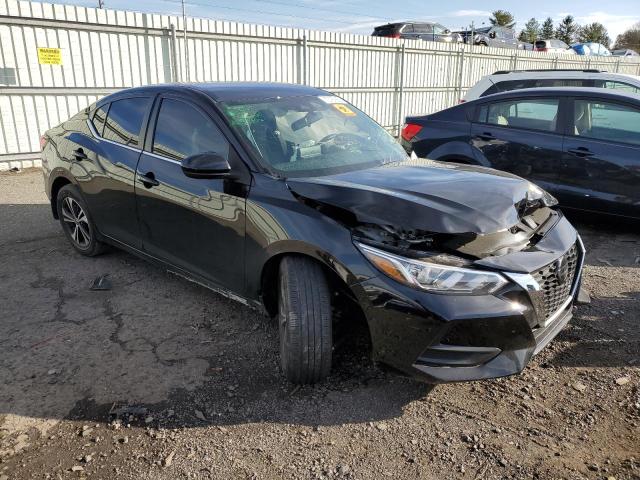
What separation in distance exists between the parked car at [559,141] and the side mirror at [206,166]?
391 cm

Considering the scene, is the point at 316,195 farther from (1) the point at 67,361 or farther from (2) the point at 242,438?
(1) the point at 67,361

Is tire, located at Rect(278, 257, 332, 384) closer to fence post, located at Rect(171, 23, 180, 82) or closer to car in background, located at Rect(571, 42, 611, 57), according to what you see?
fence post, located at Rect(171, 23, 180, 82)

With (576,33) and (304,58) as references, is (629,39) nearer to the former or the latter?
(576,33)

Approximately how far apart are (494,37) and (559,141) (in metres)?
24.5

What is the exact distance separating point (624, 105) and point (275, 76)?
8.32 metres

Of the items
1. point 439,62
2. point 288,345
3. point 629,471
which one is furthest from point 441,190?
point 439,62

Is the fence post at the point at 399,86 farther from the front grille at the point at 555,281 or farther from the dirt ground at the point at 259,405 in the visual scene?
the front grille at the point at 555,281

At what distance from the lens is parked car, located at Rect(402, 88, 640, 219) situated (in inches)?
211

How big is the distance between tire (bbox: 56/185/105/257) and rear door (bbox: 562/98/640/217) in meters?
4.96

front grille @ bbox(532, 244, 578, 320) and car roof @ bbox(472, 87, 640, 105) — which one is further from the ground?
car roof @ bbox(472, 87, 640, 105)

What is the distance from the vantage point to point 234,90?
3.81 metres

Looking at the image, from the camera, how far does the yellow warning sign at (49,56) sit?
905cm

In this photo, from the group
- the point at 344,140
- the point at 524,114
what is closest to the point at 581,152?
the point at 524,114

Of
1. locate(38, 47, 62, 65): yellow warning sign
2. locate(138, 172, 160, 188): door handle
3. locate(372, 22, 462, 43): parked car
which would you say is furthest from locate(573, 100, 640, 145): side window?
locate(372, 22, 462, 43): parked car
